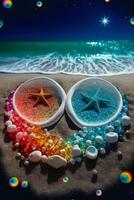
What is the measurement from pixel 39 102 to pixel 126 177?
1874 millimetres

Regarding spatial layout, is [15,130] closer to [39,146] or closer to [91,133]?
[39,146]

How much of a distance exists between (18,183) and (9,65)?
328 cm

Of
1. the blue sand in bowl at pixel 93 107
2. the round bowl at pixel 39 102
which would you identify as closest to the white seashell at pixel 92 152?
the blue sand in bowl at pixel 93 107

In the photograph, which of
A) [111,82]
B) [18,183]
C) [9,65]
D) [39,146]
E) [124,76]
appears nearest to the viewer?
[18,183]

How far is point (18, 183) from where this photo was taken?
4305 millimetres

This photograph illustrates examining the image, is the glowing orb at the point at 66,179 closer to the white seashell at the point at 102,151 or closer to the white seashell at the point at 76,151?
the white seashell at the point at 76,151

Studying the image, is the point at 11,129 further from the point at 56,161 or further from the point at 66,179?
the point at 66,179

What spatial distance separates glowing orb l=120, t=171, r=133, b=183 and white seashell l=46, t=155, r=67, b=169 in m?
0.79

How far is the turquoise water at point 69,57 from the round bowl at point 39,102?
0.84m

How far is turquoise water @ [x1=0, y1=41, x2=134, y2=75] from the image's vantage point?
259 inches

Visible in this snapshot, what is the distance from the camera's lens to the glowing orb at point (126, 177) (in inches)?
168

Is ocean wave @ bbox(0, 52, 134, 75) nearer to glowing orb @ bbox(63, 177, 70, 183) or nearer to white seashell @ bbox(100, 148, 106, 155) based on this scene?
white seashell @ bbox(100, 148, 106, 155)

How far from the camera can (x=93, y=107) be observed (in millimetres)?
5074

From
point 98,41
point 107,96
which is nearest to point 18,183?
point 107,96
